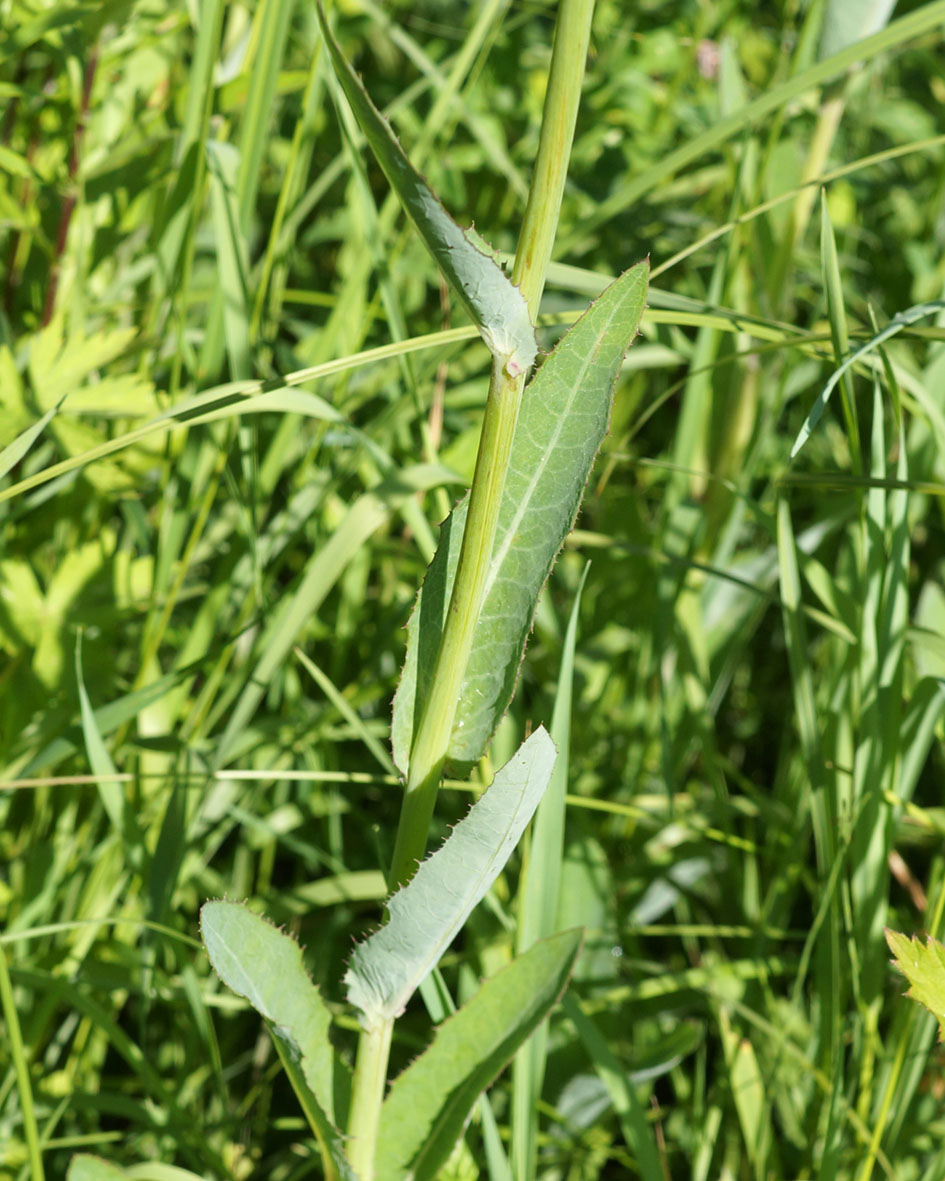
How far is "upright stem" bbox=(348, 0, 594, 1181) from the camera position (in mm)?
519

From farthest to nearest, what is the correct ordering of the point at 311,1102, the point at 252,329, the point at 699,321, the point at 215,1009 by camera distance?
the point at 215,1009 → the point at 252,329 → the point at 699,321 → the point at 311,1102

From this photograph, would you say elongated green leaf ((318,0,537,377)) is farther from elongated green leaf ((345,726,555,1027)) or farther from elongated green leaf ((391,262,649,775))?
Answer: elongated green leaf ((345,726,555,1027))

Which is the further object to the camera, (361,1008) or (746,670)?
(746,670)

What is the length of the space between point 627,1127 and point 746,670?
0.93m

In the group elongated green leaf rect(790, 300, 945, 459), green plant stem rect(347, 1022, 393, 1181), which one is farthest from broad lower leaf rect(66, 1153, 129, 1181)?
elongated green leaf rect(790, 300, 945, 459)

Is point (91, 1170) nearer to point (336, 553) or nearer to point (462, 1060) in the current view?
point (462, 1060)

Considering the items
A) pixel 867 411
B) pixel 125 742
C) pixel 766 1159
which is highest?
pixel 867 411

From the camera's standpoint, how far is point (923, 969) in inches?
29.4

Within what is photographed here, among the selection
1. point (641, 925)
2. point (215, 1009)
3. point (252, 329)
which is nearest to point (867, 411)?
point (641, 925)

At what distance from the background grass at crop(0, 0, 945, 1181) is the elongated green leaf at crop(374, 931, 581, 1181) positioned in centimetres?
18

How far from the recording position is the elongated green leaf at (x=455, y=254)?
1.68 ft

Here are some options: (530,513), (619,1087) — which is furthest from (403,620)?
(530,513)

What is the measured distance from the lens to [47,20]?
1.17 m

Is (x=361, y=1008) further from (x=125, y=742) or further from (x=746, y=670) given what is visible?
(x=746, y=670)
